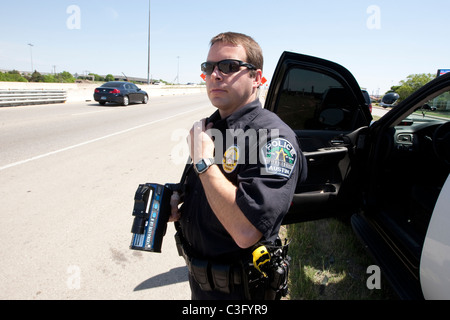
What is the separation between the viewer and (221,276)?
4.33 ft

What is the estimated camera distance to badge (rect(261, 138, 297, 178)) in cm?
113

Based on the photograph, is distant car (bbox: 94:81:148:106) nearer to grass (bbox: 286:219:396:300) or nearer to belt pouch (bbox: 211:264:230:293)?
grass (bbox: 286:219:396:300)

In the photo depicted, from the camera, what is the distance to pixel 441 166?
2.93 meters

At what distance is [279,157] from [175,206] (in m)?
0.68

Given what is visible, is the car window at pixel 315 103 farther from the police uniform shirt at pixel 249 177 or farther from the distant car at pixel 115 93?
the distant car at pixel 115 93

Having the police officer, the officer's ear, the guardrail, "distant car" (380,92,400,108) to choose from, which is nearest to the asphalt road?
the police officer

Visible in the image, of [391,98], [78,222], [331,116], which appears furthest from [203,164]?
[391,98]

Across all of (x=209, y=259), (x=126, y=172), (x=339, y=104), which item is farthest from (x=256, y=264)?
(x=126, y=172)

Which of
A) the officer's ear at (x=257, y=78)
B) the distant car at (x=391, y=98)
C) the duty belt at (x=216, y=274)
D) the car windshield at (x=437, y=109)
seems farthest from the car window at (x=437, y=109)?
the duty belt at (x=216, y=274)

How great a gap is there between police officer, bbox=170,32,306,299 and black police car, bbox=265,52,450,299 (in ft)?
4.38

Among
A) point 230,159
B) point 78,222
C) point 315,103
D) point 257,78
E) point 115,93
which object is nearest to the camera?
point 230,159

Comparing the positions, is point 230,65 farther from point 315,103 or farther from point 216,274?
point 315,103

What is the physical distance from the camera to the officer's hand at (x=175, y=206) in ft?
5.08

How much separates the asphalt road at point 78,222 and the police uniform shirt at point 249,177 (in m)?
1.20
